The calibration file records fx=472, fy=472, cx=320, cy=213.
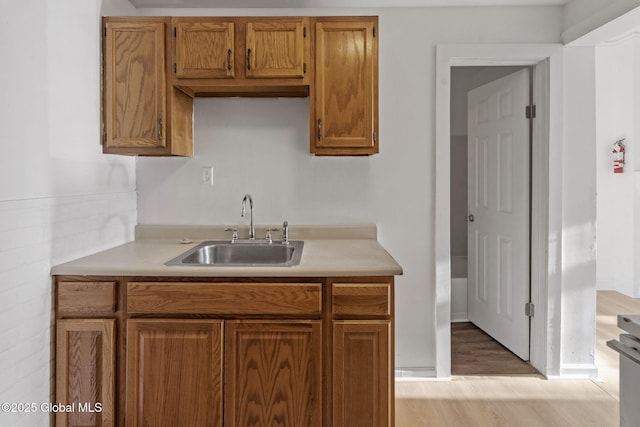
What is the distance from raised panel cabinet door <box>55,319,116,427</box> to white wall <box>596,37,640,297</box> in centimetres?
507

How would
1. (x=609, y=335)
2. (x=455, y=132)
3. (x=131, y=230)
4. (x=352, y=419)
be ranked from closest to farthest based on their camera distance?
(x=352, y=419), (x=131, y=230), (x=609, y=335), (x=455, y=132)

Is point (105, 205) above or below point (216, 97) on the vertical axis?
below

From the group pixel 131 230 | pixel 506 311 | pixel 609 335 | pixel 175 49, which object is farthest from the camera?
pixel 609 335

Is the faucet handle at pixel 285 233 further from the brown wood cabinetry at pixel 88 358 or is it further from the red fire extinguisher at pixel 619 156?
the red fire extinguisher at pixel 619 156

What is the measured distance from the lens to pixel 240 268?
6.50ft

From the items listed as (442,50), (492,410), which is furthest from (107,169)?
(492,410)

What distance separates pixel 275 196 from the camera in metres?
2.86

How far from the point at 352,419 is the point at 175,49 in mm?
1947

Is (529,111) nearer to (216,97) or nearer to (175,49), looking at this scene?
(216,97)

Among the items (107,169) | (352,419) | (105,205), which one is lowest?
(352,419)

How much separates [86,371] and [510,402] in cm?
214

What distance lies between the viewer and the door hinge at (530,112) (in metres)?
2.97

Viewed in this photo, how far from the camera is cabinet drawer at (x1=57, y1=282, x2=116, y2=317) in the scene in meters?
1.98

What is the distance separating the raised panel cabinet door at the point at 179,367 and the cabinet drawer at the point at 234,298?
6 centimetres
